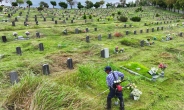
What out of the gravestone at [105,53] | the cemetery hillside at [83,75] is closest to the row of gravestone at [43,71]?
the cemetery hillside at [83,75]

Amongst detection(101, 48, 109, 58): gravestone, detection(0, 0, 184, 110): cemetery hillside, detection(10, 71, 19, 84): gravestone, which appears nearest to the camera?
detection(0, 0, 184, 110): cemetery hillside

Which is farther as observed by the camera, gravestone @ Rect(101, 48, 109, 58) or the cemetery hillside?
gravestone @ Rect(101, 48, 109, 58)

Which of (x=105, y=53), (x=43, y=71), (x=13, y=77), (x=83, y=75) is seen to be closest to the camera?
(x=13, y=77)

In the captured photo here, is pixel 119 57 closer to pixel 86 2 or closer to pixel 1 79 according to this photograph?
pixel 1 79

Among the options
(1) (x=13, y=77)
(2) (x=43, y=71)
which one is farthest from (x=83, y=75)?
(1) (x=13, y=77)

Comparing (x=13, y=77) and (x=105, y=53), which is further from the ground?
(x=105, y=53)

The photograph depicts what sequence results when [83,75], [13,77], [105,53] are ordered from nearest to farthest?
[13,77] → [83,75] → [105,53]

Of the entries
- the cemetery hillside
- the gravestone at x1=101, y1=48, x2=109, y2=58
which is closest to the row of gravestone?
the cemetery hillside

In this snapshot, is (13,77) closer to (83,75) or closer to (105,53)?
(83,75)

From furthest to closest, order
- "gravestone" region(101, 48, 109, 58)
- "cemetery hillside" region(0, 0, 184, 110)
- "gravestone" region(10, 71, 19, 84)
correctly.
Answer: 1. "gravestone" region(101, 48, 109, 58)
2. "gravestone" region(10, 71, 19, 84)
3. "cemetery hillside" region(0, 0, 184, 110)

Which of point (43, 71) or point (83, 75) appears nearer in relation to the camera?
point (83, 75)

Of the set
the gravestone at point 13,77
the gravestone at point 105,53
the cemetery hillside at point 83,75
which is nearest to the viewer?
the cemetery hillside at point 83,75

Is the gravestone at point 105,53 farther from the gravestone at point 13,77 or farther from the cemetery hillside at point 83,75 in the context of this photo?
the gravestone at point 13,77

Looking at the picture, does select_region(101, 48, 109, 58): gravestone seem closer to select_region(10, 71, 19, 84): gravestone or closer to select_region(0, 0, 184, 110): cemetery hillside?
select_region(0, 0, 184, 110): cemetery hillside
